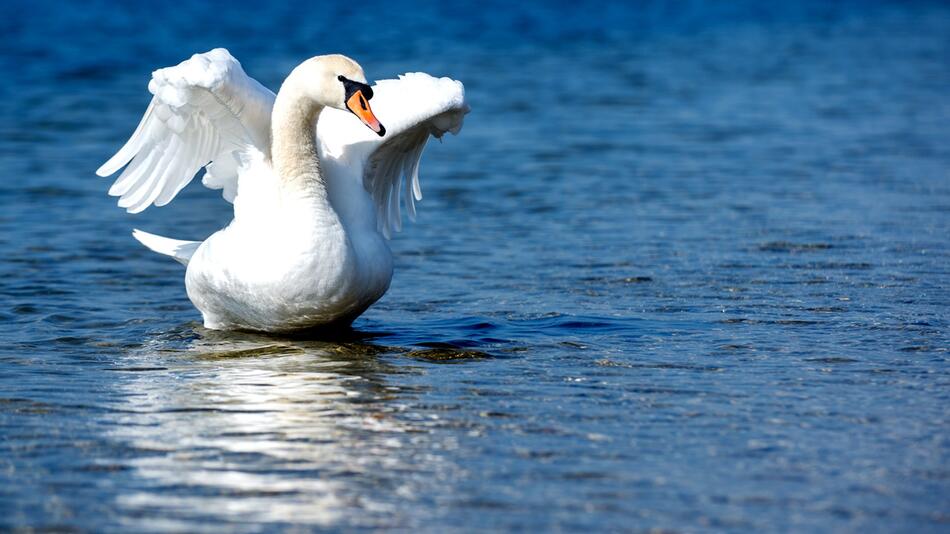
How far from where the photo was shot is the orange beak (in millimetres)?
7100

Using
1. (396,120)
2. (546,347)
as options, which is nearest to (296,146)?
(396,120)

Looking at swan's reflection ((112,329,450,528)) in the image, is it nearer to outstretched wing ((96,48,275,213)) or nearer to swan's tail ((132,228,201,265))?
swan's tail ((132,228,201,265))

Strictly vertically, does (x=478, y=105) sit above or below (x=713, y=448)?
above

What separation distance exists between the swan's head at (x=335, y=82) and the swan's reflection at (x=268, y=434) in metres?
1.31

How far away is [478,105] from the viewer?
18.5 m

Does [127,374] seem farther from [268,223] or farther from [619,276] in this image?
[619,276]

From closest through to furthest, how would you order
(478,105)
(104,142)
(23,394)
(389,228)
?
(23,394)
(389,228)
(104,142)
(478,105)

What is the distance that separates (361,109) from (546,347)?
5.15 feet

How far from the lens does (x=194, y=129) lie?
8.05 meters

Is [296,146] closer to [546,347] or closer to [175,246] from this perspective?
[175,246]

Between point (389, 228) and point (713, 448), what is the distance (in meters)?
4.05

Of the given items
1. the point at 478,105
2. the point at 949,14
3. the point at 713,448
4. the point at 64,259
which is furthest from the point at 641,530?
the point at 949,14

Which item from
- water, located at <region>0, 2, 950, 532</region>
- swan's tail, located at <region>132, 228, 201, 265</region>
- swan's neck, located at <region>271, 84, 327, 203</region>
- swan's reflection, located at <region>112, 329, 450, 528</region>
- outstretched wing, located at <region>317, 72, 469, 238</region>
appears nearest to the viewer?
swan's reflection, located at <region>112, 329, 450, 528</region>

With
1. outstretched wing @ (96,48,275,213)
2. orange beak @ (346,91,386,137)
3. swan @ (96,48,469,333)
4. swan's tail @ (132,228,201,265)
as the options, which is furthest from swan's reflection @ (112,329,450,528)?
orange beak @ (346,91,386,137)
